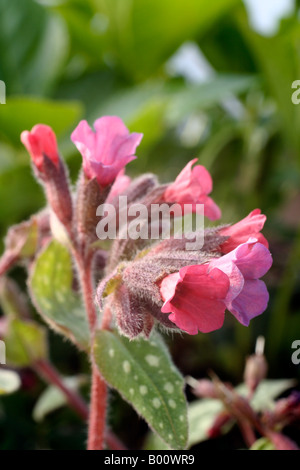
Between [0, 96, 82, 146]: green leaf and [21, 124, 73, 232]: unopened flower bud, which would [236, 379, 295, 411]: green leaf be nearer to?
→ [21, 124, 73, 232]: unopened flower bud

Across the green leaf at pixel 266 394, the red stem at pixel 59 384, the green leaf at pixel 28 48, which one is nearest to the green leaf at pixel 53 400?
the red stem at pixel 59 384

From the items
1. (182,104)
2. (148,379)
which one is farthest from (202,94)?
(148,379)

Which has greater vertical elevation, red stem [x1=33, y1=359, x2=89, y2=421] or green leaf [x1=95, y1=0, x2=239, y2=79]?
green leaf [x1=95, y1=0, x2=239, y2=79]

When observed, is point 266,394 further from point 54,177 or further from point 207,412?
point 54,177

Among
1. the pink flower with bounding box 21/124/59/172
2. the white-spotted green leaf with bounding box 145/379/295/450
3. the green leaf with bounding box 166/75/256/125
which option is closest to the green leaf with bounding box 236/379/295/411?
the white-spotted green leaf with bounding box 145/379/295/450

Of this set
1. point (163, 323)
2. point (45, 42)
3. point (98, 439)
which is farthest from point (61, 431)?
point (45, 42)

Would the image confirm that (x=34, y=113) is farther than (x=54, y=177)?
Yes

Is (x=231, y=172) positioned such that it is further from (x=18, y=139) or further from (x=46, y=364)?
(x=46, y=364)
